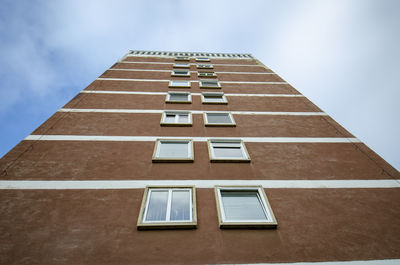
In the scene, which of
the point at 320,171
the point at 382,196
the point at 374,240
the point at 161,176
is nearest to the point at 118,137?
the point at 161,176

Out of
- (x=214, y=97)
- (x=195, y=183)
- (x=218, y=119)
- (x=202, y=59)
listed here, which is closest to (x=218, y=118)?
(x=218, y=119)

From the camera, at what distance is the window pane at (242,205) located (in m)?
6.81

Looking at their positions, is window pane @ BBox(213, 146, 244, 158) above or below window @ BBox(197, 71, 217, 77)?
below

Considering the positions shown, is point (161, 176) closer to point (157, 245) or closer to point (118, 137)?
point (157, 245)

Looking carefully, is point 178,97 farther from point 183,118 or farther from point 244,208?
point 244,208

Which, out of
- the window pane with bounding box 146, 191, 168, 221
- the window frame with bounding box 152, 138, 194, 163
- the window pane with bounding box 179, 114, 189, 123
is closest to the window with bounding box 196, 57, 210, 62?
the window pane with bounding box 179, 114, 189, 123

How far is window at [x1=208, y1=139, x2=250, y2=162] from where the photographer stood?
29.0 ft

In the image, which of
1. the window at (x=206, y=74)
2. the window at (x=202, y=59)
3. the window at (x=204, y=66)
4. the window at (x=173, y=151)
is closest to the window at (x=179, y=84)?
the window at (x=206, y=74)

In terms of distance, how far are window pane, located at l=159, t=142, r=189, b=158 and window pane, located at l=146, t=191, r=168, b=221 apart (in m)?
2.11

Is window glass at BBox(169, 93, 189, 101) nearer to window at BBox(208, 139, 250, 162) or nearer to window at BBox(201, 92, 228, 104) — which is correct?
window at BBox(201, 92, 228, 104)

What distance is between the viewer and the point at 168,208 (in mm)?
6836

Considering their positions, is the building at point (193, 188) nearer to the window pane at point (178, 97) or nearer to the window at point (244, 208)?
the window at point (244, 208)

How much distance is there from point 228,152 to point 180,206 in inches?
145

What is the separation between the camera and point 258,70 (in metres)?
19.6
